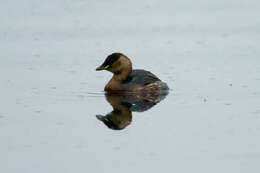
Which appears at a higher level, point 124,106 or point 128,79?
point 124,106

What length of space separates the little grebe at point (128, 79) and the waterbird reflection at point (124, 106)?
15 centimetres

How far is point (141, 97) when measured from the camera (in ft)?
55.9

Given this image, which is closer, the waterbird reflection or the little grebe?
the waterbird reflection

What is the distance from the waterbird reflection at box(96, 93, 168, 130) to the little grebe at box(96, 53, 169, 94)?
15cm

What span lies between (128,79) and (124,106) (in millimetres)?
1652

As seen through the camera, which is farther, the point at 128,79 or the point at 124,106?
the point at 128,79

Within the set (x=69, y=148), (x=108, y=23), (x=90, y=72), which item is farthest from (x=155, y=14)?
(x=69, y=148)

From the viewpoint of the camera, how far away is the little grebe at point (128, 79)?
17.2 metres

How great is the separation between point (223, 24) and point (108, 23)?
9.05 ft

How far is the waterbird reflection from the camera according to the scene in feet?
47.9

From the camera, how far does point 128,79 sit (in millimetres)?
17562

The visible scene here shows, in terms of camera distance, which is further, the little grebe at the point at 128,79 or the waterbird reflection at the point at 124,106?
the little grebe at the point at 128,79

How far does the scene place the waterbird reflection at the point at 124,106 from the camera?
14.6 m

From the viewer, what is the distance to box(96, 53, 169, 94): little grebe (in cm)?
1723
